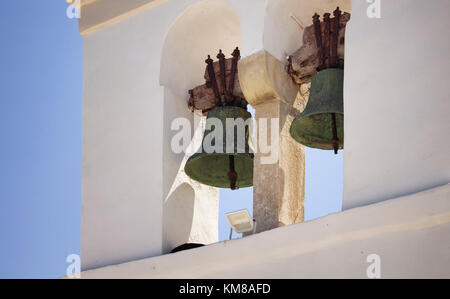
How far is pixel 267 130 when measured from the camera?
24.8 feet

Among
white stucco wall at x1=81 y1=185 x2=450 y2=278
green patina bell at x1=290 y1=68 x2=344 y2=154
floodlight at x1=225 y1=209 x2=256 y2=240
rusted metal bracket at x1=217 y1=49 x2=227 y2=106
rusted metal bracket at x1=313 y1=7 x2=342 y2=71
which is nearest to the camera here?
white stucco wall at x1=81 y1=185 x2=450 y2=278

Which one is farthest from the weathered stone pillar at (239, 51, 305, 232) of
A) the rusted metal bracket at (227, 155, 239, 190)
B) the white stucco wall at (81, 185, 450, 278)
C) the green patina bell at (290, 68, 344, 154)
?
the white stucco wall at (81, 185, 450, 278)

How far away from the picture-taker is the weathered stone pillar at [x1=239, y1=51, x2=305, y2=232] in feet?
24.2

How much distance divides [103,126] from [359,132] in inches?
85.4

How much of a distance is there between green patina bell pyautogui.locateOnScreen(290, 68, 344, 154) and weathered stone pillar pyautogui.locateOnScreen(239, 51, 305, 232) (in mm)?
97

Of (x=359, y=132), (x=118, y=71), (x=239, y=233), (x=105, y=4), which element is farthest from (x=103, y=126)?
(x=359, y=132)

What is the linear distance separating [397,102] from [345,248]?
869 mm

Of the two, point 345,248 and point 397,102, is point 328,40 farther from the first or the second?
point 345,248

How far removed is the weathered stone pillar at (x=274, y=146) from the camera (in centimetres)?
738

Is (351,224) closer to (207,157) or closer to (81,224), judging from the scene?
(207,157)

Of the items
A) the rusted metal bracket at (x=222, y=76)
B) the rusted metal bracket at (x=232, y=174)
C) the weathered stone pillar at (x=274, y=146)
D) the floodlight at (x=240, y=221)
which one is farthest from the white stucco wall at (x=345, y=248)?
the rusted metal bracket at (x=222, y=76)

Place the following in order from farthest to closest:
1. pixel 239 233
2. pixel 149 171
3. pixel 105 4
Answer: pixel 105 4 < pixel 149 171 < pixel 239 233

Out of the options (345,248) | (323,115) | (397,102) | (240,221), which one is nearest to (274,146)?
(323,115)

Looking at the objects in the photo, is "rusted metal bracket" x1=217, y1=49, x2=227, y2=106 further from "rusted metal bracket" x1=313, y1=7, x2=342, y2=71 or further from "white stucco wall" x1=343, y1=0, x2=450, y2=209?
"white stucco wall" x1=343, y1=0, x2=450, y2=209
